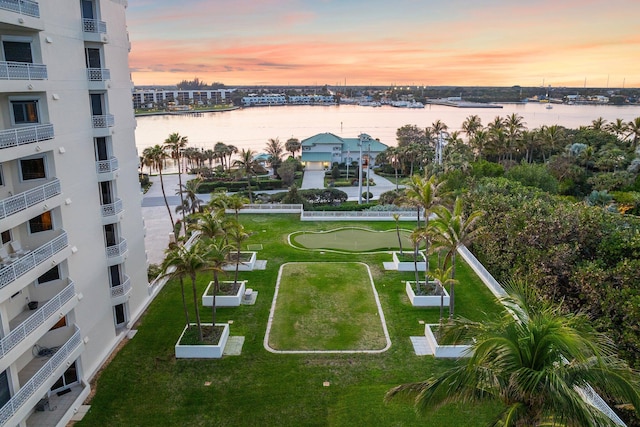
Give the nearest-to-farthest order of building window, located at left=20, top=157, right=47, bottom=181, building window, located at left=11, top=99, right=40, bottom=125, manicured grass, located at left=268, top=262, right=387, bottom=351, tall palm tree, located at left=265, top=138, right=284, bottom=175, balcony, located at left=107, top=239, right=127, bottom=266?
1. building window, located at left=11, top=99, right=40, bottom=125
2. building window, located at left=20, top=157, right=47, bottom=181
3. balcony, located at left=107, top=239, right=127, bottom=266
4. manicured grass, located at left=268, top=262, right=387, bottom=351
5. tall palm tree, located at left=265, top=138, right=284, bottom=175

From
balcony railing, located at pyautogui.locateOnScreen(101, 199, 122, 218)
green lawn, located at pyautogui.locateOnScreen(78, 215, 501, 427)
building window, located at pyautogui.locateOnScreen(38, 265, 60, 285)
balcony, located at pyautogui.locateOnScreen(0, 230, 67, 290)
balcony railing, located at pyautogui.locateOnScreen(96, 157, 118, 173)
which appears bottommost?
green lawn, located at pyautogui.locateOnScreen(78, 215, 501, 427)

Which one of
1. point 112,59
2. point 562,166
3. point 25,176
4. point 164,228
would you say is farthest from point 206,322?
Answer: point 562,166

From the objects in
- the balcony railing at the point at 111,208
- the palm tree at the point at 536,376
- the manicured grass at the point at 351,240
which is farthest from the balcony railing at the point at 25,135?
the manicured grass at the point at 351,240

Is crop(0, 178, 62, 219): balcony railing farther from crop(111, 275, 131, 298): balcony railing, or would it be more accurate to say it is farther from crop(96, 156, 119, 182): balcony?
crop(111, 275, 131, 298): balcony railing

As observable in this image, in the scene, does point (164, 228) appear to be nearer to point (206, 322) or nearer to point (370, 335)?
point (206, 322)

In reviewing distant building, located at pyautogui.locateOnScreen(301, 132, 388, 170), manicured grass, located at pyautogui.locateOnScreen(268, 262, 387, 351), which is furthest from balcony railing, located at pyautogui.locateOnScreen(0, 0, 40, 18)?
distant building, located at pyautogui.locateOnScreen(301, 132, 388, 170)

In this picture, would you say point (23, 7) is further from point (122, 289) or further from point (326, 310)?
point (326, 310)

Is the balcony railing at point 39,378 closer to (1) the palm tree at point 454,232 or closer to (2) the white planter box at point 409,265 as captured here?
(1) the palm tree at point 454,232
